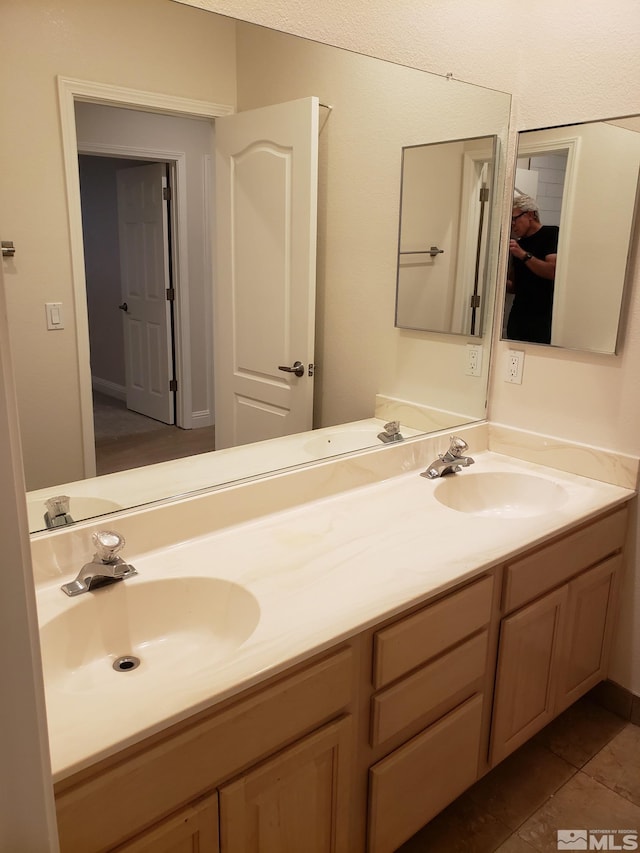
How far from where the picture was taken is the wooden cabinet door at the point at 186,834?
1041 mm

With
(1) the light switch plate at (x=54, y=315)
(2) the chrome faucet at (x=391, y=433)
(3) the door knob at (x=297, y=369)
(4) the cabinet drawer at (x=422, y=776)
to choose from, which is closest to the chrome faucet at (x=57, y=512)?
(1) the light switch plate at (x=54, y=315)

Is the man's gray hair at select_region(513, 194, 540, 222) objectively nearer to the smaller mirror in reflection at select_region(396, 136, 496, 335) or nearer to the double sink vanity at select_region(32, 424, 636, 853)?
the smaller mirror in reflection at select_region(396, 136, 496, 335)

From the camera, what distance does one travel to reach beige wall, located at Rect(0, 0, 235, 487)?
1268mm

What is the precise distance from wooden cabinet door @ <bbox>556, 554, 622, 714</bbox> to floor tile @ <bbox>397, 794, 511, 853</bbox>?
40 cm

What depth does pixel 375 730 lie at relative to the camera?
138 cm

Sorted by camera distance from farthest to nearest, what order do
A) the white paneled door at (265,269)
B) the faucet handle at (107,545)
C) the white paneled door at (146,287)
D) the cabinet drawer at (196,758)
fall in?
the white paneled door at (265,269)
the white paneled door at (146,287)
the faucet handle at (107,545)
the cabinet drawer at (196,758)

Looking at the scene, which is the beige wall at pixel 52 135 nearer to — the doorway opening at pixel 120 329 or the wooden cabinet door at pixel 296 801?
the doorway opening at pixel 120 329

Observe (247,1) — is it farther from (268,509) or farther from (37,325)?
(268,509)

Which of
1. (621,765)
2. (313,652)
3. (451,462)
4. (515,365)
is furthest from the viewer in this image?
(515,365)

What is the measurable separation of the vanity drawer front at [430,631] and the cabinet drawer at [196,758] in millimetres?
91

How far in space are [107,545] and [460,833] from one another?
1.25 metres

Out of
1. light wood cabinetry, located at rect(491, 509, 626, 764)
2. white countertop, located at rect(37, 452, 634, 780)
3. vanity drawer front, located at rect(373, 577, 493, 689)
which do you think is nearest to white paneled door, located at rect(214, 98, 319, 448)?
white countertop, located at rect(37, 452, 634, 780)

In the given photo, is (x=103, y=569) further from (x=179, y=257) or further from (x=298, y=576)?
(x=179, y=257)

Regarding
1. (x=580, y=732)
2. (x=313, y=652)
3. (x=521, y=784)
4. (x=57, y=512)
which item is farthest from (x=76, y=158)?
(x=580, y=732)
